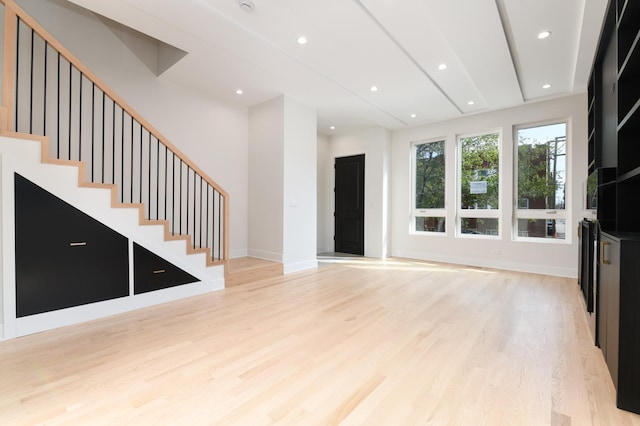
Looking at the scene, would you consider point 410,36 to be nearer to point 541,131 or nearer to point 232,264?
point 541,131

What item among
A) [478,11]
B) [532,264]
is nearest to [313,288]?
[478,11]

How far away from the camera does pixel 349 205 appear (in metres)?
7.15

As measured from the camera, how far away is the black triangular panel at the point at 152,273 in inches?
127

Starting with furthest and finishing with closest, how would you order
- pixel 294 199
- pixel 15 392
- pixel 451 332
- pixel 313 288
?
pixel 294 199 < pixel 313 288 < pixel 451 332 < pixel 15 392

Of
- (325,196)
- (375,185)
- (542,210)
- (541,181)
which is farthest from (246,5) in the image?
(542,210)

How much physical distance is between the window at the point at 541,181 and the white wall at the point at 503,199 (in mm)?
129

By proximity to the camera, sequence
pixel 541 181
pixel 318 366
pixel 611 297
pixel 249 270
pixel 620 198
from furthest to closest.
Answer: pixel 541 181 → pixel 249 270 → pixel 620 198 → pixel 318 366 → pixel 611 297

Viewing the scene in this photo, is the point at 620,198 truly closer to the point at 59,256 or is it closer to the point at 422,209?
the point at 422,209

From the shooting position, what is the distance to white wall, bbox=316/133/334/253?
740cm

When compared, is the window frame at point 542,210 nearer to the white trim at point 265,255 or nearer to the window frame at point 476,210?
the window frame at point 476,210

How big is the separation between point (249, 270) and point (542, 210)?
524 centimetres

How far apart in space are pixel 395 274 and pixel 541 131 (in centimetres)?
372

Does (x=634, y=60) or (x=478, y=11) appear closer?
(x=634, y=60)

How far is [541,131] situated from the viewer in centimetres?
515
